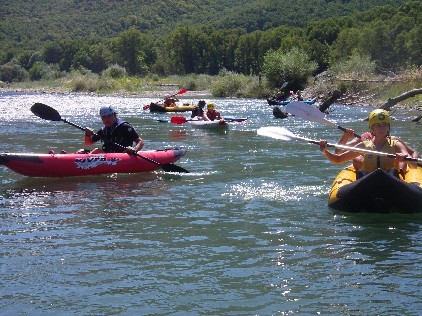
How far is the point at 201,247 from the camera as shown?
7410 mm

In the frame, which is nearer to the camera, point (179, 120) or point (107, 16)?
point (179, 120)

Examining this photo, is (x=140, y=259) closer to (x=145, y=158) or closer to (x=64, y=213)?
(x=64, y=213)

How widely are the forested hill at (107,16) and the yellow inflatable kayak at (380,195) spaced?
402 ft

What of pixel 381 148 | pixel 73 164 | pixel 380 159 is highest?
pixel 381 148

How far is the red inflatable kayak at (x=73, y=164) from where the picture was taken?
11406mm

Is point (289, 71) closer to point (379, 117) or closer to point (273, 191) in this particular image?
point (273, 191)

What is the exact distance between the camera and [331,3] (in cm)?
12288

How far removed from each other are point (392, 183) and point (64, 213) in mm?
3889

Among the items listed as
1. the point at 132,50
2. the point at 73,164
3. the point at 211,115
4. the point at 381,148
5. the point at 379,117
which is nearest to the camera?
the point at 379,117

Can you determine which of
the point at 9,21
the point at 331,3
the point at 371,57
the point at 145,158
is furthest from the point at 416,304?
the point at 9,21

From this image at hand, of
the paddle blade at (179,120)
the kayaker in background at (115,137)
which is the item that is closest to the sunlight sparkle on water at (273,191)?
the kayaker in background at (115,137)

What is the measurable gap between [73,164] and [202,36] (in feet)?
250

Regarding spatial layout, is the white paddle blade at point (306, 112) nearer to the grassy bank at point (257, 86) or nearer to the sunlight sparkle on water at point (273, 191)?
the sunlight sparkle on water at point (273, 191)

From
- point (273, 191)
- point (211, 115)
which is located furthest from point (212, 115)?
point (273, 191)
